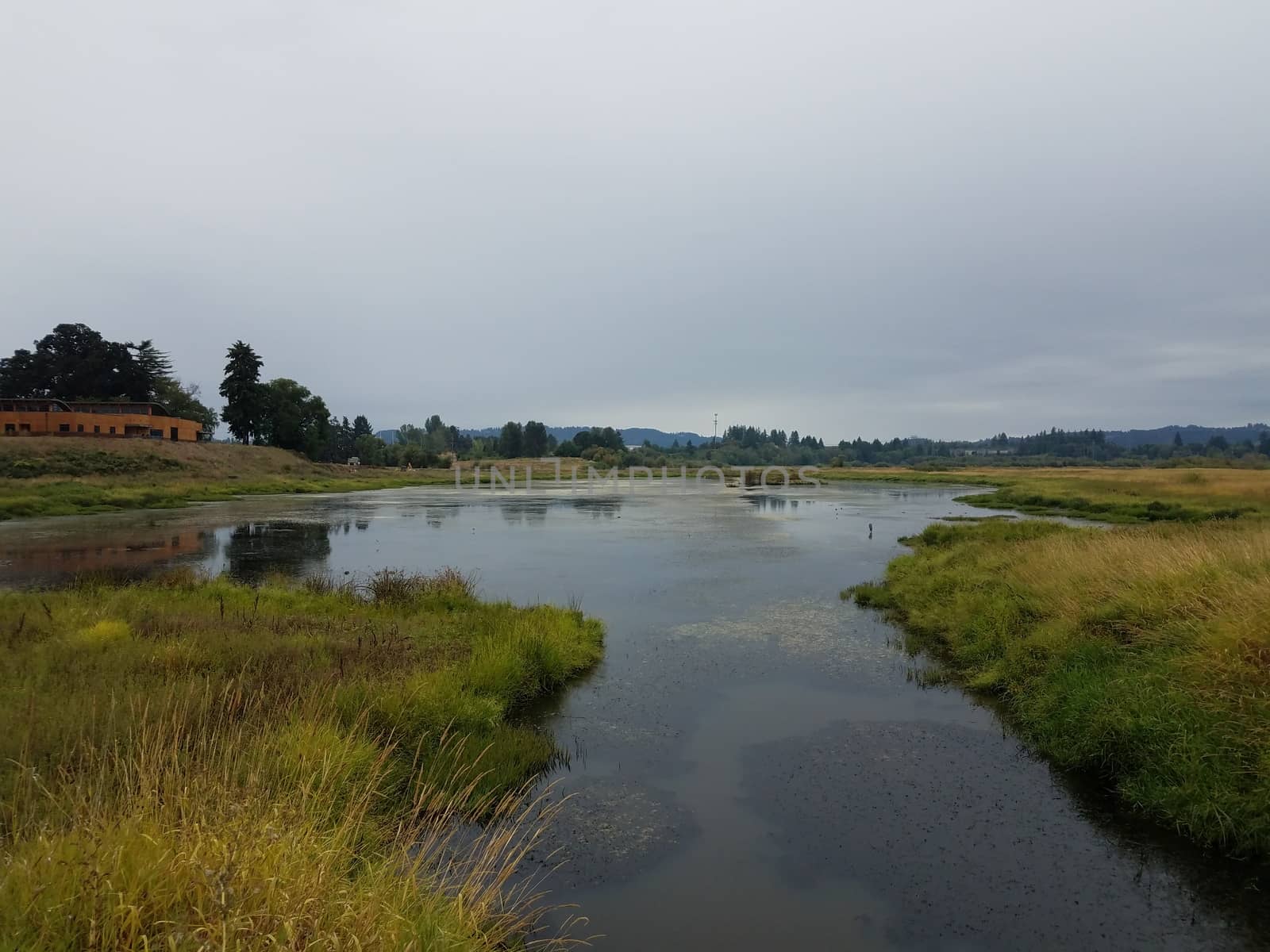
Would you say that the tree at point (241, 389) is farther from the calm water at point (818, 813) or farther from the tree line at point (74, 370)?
the calm water at point (818, 813)

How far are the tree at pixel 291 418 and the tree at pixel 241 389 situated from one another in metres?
2.13

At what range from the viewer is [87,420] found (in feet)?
201

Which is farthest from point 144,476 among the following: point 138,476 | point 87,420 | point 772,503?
point 772,503

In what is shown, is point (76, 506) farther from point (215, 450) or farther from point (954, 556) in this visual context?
point (954, 556)

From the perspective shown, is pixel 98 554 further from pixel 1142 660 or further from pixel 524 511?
pixel 1142 660

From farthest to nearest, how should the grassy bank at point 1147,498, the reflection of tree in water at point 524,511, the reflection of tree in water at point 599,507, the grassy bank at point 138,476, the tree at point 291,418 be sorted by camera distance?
1. the tree at point 291,418
2. the reflection of tree in water at point 599,507
3. the grassy bank at point 138,476
4. the reflection of tree in water at point 524,511
5. the grassy bank at point 1147,498

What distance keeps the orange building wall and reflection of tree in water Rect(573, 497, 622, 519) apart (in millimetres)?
44339

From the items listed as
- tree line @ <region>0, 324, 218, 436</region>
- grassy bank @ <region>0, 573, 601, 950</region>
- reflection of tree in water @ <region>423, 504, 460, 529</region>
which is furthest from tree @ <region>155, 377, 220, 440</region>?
grassy bank @ <region>0, 573, 601, 950</region>

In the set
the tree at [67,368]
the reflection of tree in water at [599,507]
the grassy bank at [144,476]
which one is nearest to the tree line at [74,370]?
the tree at [67,368]

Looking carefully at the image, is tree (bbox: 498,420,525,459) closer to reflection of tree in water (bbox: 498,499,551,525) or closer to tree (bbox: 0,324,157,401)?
tree (bbox: 0,324,157,401)

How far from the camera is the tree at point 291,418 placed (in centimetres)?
8306

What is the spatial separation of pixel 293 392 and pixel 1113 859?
95.3 m

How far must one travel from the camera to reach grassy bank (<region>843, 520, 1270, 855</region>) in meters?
6.18

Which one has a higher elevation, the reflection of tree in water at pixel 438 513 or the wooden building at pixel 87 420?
the wooden building at pixel 87 420
